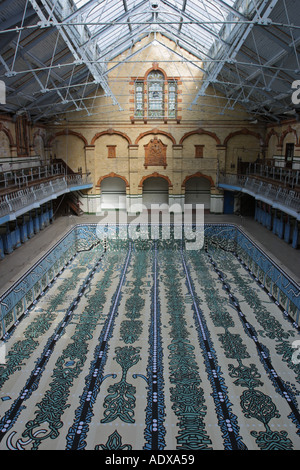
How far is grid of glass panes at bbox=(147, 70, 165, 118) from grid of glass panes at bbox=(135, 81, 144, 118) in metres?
0.43

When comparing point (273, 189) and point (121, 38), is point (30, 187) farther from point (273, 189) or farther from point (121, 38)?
point (273, 189)

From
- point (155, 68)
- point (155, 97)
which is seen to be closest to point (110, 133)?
point (155, 97)

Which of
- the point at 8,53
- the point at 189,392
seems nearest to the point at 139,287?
the point at 189,392

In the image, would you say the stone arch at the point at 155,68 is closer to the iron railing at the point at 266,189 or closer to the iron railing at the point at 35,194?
the iron railing at the point at 266,189

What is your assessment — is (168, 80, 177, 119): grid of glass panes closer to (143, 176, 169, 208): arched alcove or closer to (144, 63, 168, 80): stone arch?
(144, 63, 168, 80): stone arch

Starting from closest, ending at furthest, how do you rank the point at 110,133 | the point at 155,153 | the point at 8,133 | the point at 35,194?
1. the point at 35,194
2. the point at 8,133
3. the point at 110,133
4. the point at 155,153

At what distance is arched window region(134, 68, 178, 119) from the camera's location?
72.9 ft

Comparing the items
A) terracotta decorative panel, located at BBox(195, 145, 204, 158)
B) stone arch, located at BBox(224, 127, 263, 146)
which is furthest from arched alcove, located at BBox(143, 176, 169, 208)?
stone arch, located at BBox(224, 127, 263, 146)

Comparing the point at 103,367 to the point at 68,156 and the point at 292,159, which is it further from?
the point at 68,156

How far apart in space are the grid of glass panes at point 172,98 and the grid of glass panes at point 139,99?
5.39ft

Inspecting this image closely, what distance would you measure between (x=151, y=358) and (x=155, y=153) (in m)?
16.3

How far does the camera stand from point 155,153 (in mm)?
23016

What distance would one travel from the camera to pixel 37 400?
24.1ft
